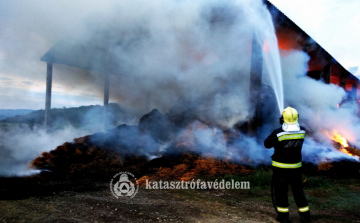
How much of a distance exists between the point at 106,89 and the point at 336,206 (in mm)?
8511

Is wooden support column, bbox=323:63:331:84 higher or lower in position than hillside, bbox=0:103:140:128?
higher

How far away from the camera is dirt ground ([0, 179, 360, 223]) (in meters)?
2.74

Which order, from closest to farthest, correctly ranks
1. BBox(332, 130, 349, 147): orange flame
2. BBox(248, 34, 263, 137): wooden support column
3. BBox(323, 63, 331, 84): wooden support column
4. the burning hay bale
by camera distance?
the burning hay bale, BBox(248, 34, 263, 137): wooden support column, BBox(332, 130, 349, 147): orange flame, BBox(323, 63, 331, 84): wooden support column

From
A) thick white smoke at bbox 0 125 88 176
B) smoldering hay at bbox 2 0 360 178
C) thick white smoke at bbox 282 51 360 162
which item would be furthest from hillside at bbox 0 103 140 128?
thick white smoke at bbox 282 51 360 162

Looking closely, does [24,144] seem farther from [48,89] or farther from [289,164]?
[289,164]

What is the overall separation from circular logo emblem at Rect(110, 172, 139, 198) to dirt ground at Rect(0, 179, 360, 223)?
0.13 m

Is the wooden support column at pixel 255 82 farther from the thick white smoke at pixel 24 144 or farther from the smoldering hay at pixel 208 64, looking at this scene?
the thick white smoke at pixel 24 144

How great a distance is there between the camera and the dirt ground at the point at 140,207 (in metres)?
2.74

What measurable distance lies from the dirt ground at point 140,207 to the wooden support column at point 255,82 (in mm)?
2408

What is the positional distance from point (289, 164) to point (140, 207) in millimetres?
2087

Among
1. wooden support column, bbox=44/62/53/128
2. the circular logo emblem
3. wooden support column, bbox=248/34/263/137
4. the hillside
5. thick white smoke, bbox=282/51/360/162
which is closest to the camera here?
the circular logo emblem

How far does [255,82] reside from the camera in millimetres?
5918

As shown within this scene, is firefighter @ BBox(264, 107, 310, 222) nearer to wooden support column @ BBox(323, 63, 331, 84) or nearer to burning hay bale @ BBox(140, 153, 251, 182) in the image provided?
burning hay bale @ BBox(140, 153, 251, 182)

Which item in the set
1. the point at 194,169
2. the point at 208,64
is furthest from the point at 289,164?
the point at 208,64
